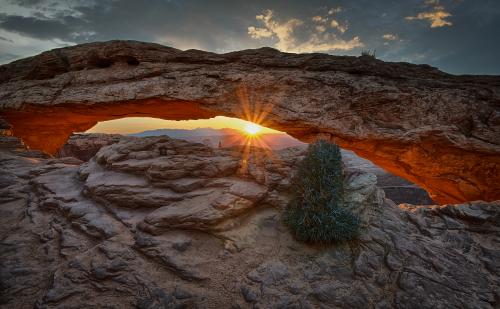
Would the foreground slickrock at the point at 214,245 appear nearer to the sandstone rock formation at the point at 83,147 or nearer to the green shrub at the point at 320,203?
the green shrub at the point at 320,203

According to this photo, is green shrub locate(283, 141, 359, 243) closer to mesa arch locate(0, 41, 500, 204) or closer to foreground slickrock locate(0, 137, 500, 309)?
foreground slickrock locate(0, 137, 500, 309)

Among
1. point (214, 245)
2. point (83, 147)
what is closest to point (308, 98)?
point (214, 245)

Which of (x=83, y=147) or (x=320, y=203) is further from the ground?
(x=320, y=203)

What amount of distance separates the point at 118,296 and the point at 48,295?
182cm

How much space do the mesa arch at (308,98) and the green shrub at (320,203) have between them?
102 inches

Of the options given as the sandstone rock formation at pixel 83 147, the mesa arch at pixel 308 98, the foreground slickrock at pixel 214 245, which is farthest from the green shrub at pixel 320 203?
the sandstone rock formation at pixel 83 147

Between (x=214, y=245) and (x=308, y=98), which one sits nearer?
(x=214, y=245)

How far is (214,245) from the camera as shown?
7.98m

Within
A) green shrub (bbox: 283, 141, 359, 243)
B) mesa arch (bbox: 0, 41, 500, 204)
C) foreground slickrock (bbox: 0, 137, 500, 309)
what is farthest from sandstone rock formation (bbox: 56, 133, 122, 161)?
green shrub (bbox: 283, 141, 359, 243)

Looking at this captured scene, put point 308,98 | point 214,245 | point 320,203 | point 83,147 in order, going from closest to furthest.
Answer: point 214,245 → point 320,203 → point 308,98 → point 83,147

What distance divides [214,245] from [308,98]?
Result: 8399mm

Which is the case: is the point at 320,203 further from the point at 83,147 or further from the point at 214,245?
the point at 83,147

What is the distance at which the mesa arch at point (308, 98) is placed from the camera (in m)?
10.7

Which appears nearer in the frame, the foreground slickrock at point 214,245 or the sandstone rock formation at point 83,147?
the foreground slickrock at point 214,245
